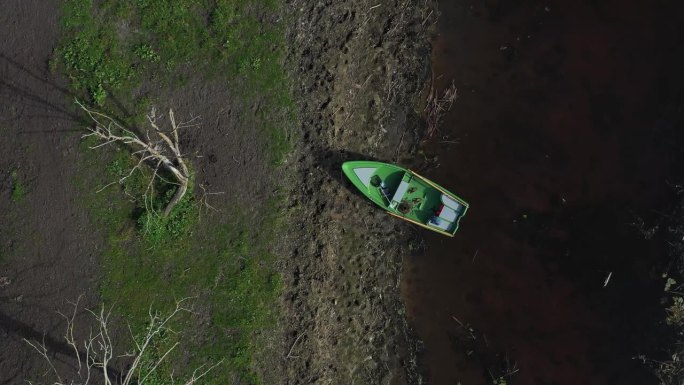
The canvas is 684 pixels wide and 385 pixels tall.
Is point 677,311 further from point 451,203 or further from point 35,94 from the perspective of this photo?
point 35,94

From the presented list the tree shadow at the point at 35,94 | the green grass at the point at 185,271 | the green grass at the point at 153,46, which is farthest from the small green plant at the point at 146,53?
the green grass at the point at 185,271

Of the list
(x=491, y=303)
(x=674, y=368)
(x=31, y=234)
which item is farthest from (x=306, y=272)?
(x=674, y=368)

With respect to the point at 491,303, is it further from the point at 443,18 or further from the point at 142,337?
the point at 142,337

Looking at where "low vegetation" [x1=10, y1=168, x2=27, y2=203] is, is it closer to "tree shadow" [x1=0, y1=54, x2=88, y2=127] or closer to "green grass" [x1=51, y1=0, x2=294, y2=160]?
"tree shadow" [x1=0, y1=54, x2=88, y2=127]

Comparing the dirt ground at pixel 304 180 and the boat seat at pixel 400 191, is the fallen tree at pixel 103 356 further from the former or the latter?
the boat seat at pixel 400 191

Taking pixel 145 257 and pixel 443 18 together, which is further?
pixel 443 18
